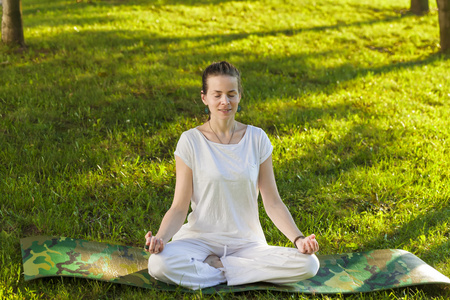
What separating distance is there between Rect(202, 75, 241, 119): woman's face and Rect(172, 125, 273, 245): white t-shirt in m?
0.26

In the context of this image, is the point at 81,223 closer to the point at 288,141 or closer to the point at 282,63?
the point at 288,141

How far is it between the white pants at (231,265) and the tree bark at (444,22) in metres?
9.38

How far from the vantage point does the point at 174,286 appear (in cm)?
360

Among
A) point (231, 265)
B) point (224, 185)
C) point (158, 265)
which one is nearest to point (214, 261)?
point (231, 265)

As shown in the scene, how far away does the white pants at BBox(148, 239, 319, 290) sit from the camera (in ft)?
11.3

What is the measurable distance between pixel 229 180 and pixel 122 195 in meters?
1.89

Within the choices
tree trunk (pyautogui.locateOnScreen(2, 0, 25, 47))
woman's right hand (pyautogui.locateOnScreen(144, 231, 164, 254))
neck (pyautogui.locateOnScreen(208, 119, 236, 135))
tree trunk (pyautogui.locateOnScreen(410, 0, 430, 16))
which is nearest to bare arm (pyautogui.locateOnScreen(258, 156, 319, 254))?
neck (pyautogui.locateOnScreen(208, 119, 236, 135))

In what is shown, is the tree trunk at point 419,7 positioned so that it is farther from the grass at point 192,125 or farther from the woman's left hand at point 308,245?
the woman's left hand at point 308,245

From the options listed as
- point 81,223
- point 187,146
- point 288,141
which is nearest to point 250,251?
point 187,146

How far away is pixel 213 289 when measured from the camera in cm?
356

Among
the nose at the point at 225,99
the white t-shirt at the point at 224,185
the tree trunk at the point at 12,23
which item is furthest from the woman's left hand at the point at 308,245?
the tree trunk at the point at 12,23

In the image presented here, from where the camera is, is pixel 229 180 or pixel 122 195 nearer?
pixel 229 180

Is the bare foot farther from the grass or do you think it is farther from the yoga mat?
the grass

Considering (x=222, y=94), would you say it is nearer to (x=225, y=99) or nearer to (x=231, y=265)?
(x=225, y=99)
